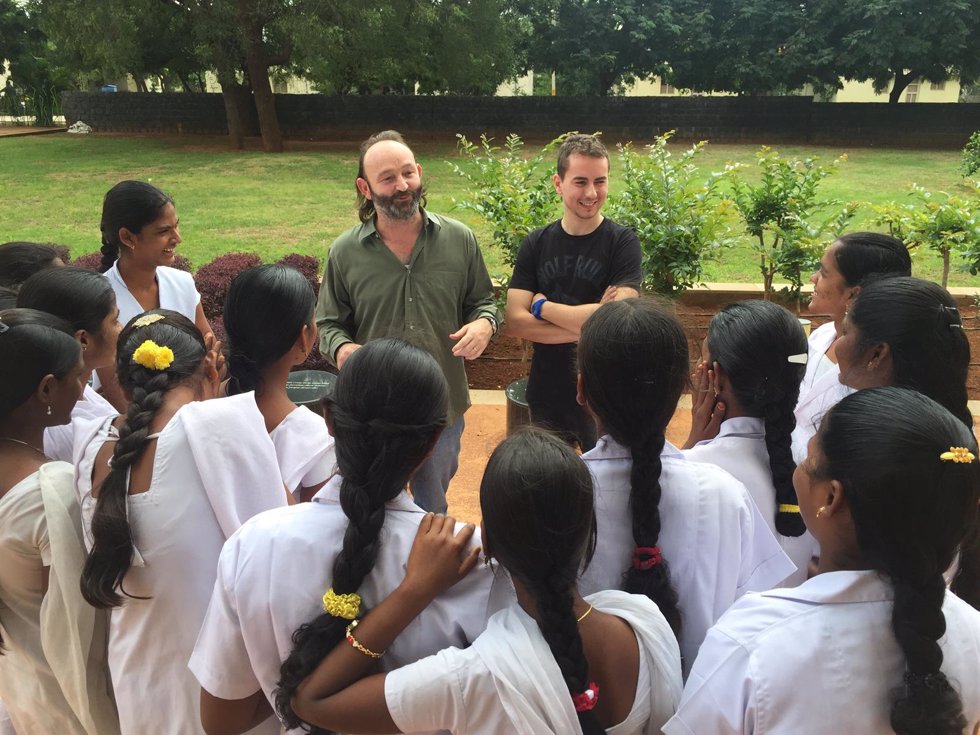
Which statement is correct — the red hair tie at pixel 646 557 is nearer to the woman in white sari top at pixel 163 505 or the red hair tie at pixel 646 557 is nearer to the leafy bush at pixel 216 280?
the woman in white sari top at pixel 163 505

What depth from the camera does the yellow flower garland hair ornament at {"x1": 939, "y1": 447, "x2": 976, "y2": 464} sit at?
1282mm

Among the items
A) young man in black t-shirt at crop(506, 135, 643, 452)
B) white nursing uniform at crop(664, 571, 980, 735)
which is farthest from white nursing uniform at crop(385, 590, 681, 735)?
young man in black t-shirt at crop(506, 135, 643, 452)

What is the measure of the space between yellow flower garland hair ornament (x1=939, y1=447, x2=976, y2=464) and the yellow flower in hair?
154 centimetres

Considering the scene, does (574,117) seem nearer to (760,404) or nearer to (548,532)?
(760,404)

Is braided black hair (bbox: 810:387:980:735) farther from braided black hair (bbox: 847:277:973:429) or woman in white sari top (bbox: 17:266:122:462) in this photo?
woman in white sari top (bbox: 17:266:122:462)

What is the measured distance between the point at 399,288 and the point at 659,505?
1.80 meters

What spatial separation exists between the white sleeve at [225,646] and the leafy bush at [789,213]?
4.98 metres

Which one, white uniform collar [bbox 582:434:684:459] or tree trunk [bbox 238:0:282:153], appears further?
tree trunk [bbox 238:0:282:153]

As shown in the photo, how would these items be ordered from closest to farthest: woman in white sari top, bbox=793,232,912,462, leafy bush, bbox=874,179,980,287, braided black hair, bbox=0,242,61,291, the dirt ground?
woman in white sari top, bbox=793,232,912,462, braided black hair, bbox=0,242,61,291, the dirt ground, leafy bush, bbox=874,179,980,287

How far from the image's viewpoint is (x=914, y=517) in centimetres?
130

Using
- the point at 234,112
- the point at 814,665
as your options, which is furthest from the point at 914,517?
the point at 234,112

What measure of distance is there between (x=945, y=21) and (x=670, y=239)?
19.9 metres

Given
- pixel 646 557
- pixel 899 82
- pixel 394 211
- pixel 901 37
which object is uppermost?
pixel 901 37

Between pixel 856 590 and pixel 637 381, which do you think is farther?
pixel 637 381
